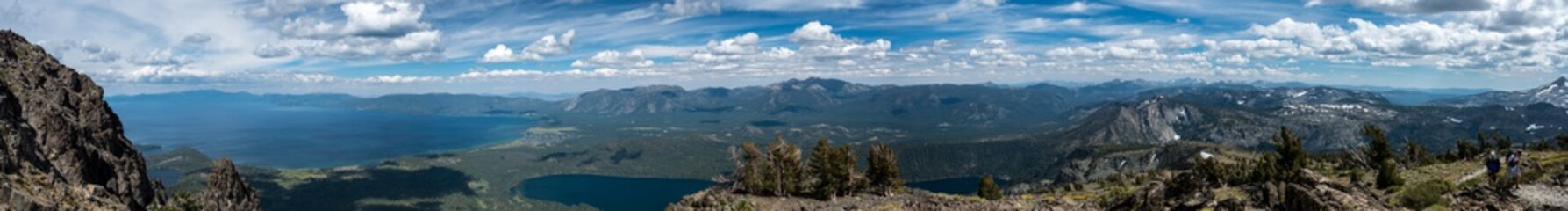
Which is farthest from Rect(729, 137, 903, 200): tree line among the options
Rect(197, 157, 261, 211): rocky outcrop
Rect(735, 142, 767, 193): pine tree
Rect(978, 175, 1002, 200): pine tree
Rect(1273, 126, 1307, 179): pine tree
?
Rect(197, 157, 261, 211): rocky outcrop

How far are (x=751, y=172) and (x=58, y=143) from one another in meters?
76.2

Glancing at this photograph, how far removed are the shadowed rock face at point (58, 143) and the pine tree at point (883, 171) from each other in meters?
60.2

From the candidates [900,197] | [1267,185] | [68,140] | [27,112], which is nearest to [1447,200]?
[1267,185]

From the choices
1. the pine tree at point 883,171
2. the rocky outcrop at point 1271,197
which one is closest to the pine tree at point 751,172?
the pine tree at point 883,171

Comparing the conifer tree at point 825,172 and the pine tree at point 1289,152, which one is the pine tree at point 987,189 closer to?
the conifer tree at point 825,172

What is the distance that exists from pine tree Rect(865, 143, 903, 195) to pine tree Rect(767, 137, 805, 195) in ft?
26.7

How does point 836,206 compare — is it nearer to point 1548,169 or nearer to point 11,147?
point 1548,169

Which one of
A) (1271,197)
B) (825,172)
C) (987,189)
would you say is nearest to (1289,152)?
(987,189)

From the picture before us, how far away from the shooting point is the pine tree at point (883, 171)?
7569cm

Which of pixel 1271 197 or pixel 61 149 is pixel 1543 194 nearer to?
pixel 1271 197

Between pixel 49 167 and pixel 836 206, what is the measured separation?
2637 inches

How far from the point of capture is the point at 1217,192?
162 ft

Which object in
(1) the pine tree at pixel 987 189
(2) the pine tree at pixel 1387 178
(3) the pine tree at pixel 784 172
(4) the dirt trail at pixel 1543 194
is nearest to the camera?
(4) the dirt trail at pixel 1543 194

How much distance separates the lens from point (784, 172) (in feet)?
230
